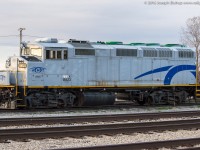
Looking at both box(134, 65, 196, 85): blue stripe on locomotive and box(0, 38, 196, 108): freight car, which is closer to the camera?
box(0, 38, 196, 108): freight car

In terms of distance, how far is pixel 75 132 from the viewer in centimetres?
1203

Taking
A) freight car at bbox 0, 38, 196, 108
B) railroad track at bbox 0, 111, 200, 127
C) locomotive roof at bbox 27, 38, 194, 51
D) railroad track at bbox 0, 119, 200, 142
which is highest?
locomotive roof at bbox 27, 38, 194, 51

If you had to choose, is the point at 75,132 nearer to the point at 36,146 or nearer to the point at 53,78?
the point at 36,146

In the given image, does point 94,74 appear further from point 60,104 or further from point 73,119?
point 73,119

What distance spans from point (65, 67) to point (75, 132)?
34.5 feet

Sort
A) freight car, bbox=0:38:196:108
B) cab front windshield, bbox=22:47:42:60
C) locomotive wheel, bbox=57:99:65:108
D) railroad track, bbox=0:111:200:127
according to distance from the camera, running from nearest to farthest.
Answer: railroad track, bbox=0:111:200:127, freight car, bbox=0:38:196:108, cab front windshield, bbox=22:47:42:60, locomotive wheel, bbox=57:99:65:108

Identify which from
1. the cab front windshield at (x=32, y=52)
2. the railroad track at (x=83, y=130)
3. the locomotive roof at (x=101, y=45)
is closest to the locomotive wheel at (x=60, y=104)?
the cab front windshield at (x=32, y=52)

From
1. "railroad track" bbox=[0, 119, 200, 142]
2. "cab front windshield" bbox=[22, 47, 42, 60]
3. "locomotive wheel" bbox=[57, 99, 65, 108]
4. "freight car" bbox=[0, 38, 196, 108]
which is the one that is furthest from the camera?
"locomotive wheel" bbox=[57, 99, 65, 108]

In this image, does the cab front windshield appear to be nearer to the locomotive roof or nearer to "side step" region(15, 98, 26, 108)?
the locomotive roof

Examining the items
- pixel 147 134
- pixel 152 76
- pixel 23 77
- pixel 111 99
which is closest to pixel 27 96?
pixel 23 77

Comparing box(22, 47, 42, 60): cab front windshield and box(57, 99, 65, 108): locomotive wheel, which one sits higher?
box(22, 47, 42, 60): cab front windshield

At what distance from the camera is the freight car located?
2122 centimetres

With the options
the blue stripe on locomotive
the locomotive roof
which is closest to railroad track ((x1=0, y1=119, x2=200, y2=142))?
the locomotive roof

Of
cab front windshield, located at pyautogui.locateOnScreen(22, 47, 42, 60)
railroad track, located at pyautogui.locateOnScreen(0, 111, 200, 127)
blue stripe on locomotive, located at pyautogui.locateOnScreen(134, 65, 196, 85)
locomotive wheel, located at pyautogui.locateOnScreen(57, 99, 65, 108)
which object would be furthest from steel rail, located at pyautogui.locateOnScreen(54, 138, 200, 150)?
blue stripe on locomotive, located at pyautogui.locateOnScreen(134, 65, 196, 85)
